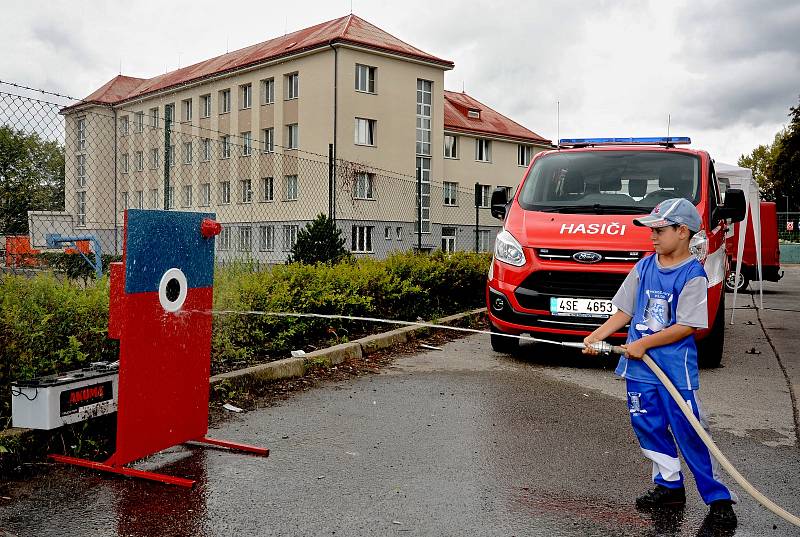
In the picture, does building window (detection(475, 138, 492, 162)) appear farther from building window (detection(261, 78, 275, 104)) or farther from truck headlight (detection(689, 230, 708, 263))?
truck headlight (detection(689, 230, 708, 263))

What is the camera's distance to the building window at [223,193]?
1503 inches

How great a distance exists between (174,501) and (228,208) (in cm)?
3659

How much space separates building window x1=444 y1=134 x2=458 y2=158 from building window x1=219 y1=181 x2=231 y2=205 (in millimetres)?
15047

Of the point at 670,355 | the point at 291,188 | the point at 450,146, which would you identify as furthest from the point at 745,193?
the point at 450,146

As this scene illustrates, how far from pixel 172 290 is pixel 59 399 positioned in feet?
2.59

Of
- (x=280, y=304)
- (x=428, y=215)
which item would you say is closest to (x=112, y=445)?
(x=280, y=304)

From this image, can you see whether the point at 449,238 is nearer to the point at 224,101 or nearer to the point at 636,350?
the point at 224,101

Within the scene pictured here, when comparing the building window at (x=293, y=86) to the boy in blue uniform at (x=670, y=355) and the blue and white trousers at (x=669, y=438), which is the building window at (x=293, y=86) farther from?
the blue and white trousers at (x=669, y=438)

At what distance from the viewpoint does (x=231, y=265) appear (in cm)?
859

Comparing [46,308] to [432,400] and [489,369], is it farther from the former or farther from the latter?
[489,369]

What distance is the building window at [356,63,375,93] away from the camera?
39.7 meters

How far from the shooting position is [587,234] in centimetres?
752

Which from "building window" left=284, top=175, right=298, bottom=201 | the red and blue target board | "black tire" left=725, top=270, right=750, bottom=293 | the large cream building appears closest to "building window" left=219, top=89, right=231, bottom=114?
the large cream building

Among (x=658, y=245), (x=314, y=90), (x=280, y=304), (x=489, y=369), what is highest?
(x=314, y=90)
